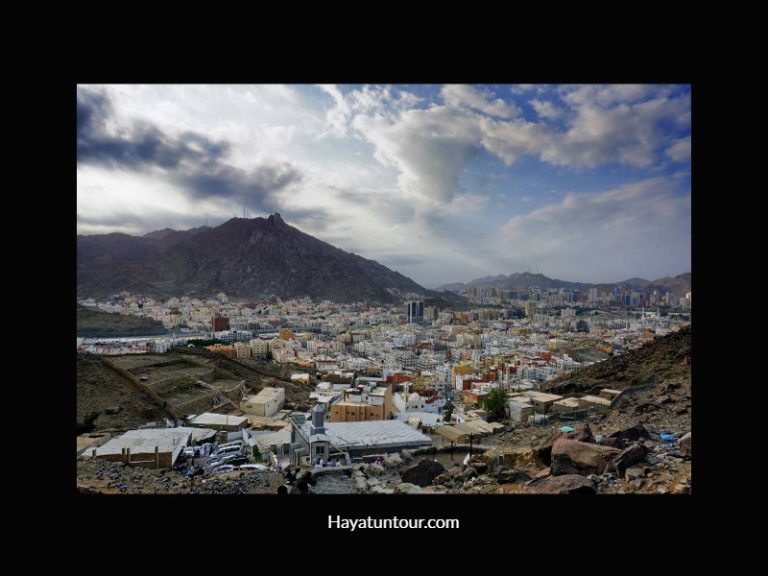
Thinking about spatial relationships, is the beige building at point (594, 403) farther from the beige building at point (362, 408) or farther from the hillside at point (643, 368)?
the beige building at point (362, 408)

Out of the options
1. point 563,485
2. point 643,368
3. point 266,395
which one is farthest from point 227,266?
point 563,485

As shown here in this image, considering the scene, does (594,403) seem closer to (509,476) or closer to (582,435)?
(582,435)

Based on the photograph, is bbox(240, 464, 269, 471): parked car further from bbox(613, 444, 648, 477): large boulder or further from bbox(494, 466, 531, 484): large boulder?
bbox(613, 444, 648, 477): large boulder

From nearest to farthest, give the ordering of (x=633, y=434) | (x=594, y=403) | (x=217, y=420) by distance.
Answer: (x=633, y=434) → (x=217, y=420) → (x=594, y=403)

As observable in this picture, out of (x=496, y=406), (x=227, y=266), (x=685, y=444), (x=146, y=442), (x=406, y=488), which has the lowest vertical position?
(x=496, y=406)

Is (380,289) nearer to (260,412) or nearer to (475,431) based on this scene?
(260,412)

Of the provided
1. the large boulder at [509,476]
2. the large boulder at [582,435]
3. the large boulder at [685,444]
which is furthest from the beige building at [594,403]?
the large boulder at [509,476]
